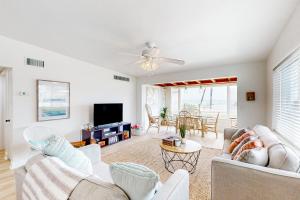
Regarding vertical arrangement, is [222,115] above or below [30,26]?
below

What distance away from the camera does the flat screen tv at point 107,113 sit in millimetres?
4316

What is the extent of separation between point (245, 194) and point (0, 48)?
14.2ft

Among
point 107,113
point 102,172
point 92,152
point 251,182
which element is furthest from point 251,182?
point 107,113

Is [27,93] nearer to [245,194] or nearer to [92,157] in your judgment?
[92,157]

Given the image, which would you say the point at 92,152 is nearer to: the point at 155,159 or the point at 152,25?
the point at 155,159

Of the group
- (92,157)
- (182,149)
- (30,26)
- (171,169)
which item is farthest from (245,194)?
(30,26)

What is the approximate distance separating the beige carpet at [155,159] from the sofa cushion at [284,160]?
983 millimetres

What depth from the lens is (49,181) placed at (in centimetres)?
104

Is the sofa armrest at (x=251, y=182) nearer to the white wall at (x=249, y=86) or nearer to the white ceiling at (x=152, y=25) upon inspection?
the white ceiling at (x=152, y=25)

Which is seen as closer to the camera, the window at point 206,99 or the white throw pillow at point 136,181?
the white throw pillow at point 136,181

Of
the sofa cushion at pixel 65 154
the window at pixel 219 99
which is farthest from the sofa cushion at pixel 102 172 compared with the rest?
the window at pixel 219 99

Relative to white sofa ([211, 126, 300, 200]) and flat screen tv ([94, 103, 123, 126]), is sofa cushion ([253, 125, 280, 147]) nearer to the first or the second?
white sofa ([211, 126, 300, 200])

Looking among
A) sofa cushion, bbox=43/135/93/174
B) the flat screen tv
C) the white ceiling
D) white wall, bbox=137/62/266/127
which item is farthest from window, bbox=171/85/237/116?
sofa cushion, bbox=43/135/93/174

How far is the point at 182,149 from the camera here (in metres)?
2.59
